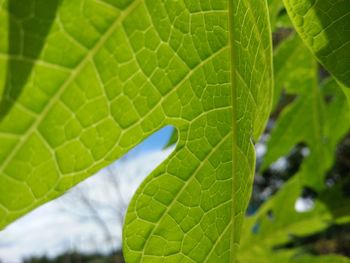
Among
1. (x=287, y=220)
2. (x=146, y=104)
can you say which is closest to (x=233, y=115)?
(x=146, y=104)

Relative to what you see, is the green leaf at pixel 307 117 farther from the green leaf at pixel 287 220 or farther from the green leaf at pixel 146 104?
the green leaf at pixel 146 104

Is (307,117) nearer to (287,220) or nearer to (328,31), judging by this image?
(287,220)

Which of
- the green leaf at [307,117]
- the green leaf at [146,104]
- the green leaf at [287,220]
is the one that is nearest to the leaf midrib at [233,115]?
the green leaf at [146,104]

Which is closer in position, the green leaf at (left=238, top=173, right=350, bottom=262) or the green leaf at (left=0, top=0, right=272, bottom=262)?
Answer: the green leaf at (left=0, top=0, right=272, bottom=262)

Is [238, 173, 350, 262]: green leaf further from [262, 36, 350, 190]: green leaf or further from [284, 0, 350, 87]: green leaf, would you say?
[284, 0, 350, 87]: green leaf

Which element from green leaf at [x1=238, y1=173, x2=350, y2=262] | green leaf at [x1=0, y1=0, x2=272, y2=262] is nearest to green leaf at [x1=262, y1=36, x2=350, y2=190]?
green leaf at [x1=238, y1=173, x2=350, y2=262]

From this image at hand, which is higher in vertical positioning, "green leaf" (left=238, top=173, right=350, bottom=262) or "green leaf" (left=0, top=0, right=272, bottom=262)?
"green leaf" (left=238, top=173, right=350, bottom=262)

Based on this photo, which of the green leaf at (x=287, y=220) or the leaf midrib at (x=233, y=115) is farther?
the green leaf at (x=287, y=220)
